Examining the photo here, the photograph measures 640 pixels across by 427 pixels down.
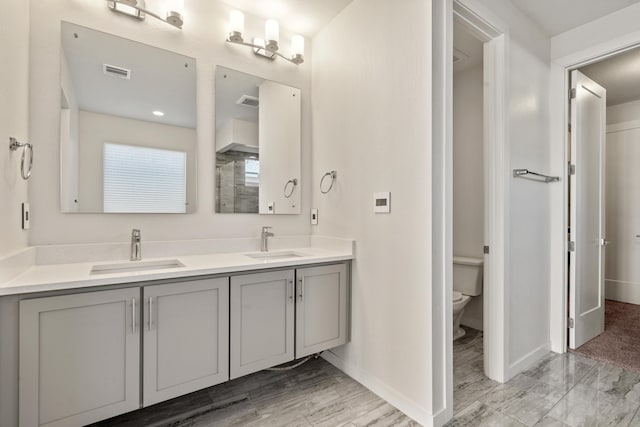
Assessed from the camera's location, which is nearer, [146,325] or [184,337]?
[146,325]

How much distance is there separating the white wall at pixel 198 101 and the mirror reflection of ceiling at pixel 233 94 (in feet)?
0.16

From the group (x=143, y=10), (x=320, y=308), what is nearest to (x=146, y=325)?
(x=320, y=308)

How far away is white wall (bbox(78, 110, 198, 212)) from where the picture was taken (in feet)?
5.77

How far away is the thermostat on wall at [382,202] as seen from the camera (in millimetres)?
1885

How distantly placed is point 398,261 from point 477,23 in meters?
1.57

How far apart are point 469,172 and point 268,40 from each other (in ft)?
7.51

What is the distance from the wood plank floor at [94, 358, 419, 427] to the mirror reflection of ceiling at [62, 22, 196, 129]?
1720 millimetres

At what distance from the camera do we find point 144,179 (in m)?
1.92

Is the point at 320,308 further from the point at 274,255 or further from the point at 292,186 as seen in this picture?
the point at 292,186

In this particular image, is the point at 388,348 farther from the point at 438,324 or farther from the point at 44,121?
the point at 44,121

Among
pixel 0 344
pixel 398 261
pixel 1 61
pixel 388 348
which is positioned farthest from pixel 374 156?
pixel 0 344

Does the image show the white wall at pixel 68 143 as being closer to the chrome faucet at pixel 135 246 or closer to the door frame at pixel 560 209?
the chrome faucet at pixel 135 246

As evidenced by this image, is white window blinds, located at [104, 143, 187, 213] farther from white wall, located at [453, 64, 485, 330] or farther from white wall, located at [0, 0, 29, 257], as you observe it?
white wall, located at [453, 64, 485, 330]

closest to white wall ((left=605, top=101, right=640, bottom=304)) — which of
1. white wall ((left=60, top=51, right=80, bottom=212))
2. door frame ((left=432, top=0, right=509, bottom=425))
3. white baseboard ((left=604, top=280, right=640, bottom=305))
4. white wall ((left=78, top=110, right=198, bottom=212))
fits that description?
white baseboard ((left=604, top=280, right=640, bottom=305))
